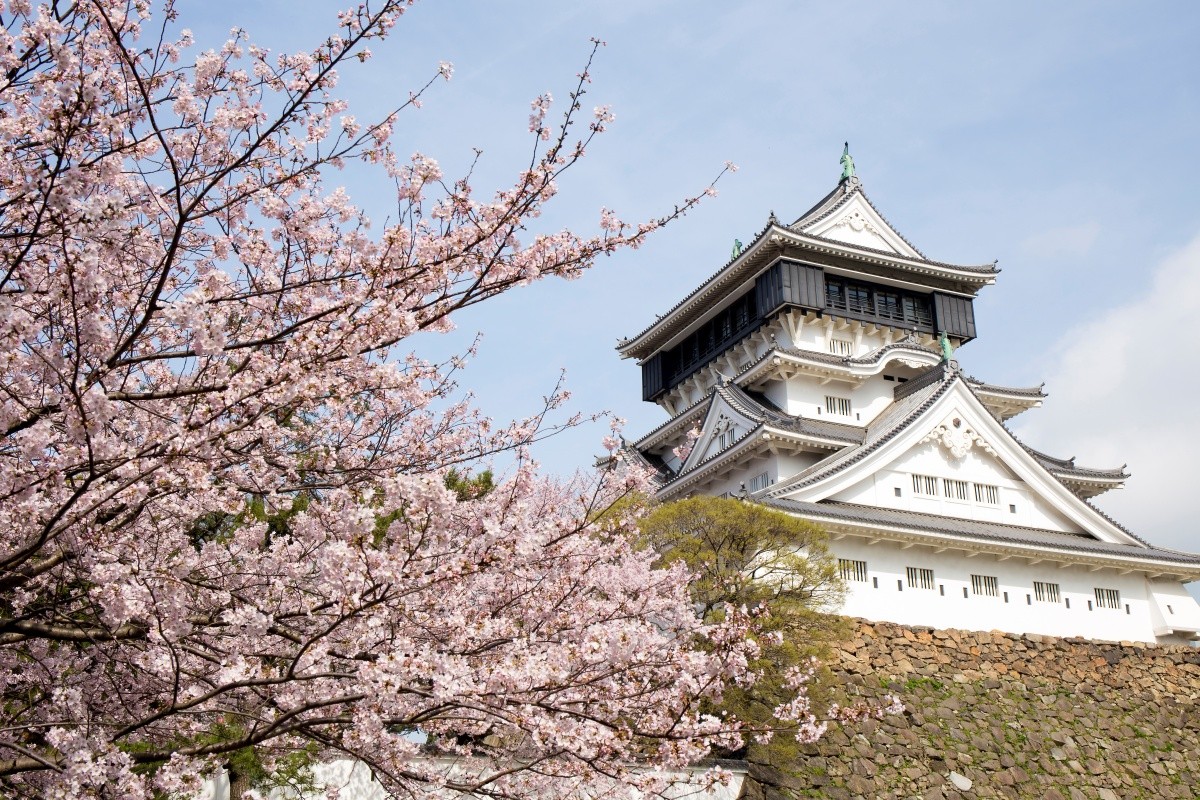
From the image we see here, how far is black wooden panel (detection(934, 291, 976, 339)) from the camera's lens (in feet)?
84.5

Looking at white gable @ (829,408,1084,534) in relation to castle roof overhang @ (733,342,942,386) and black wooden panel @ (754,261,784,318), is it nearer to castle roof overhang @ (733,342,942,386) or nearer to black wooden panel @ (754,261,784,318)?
castle roof overhang @ (733,342,942,386)

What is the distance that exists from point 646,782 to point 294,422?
325 centimetres

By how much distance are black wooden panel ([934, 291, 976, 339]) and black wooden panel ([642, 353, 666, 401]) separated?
7.74 meters

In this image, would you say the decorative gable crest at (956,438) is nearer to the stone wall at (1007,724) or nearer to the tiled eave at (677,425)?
the stone wall at (1007,724)

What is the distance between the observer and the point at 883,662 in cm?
1753

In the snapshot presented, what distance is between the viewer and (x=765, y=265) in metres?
24.4

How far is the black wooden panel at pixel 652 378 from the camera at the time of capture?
28.9 m

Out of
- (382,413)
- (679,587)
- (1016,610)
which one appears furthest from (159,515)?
(1016,610)

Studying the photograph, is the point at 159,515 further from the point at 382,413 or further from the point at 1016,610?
the point at 1016,610

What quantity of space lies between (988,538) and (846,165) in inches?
487

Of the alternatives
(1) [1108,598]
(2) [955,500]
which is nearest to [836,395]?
(2) [955,500]

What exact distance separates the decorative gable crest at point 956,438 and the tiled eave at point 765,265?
5.30 meters

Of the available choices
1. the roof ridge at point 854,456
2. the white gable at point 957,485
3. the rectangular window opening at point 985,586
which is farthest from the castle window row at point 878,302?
the rectangular window opening at point 985,586

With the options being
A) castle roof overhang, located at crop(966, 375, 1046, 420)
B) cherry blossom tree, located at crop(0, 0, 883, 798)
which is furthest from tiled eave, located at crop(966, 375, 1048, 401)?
cherry blossom tree, located at crop(0, 0, 883, 798)
